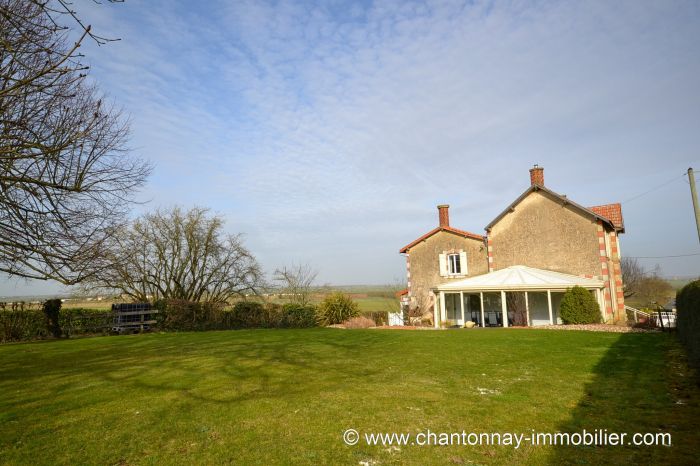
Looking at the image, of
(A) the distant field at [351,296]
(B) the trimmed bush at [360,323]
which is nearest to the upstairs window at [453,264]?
(A) the distant field at [351,296]

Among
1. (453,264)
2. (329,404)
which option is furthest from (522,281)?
(329,404)

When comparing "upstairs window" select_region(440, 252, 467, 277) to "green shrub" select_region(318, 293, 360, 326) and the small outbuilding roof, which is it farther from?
"green shrub" select_region(318, 293, 360, 326)

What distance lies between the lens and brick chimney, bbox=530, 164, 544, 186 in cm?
2343

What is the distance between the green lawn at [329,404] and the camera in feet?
14.5

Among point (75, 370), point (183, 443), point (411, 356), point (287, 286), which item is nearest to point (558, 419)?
point (183, 443)

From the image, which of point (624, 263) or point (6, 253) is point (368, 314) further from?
point (624, 263)

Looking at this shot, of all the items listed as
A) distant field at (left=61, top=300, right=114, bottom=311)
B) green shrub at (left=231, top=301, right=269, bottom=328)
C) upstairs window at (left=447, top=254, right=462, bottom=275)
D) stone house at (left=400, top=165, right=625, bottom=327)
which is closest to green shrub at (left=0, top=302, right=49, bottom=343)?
distant field at (left=61, top=300, right=114, bottom=311)

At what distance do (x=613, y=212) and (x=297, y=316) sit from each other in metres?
19.1

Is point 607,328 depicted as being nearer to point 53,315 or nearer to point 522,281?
point 522,281

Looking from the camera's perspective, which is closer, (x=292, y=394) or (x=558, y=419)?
(x=558, y=419)

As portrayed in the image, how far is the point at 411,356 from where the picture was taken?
10.8 meters

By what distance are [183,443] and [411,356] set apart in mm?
7087

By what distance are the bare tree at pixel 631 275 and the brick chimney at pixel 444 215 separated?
30184 mm

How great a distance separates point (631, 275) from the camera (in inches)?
2047
